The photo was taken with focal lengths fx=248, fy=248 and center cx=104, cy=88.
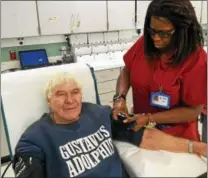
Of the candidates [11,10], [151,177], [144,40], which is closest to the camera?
[151,177]

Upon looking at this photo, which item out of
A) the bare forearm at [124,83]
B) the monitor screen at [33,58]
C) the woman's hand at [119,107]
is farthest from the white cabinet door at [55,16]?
the woman's hand at [119,107]

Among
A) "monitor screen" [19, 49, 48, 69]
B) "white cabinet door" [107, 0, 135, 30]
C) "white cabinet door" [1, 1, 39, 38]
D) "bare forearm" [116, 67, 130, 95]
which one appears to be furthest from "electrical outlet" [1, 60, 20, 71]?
"bare forearm" [116, 67, 130, 95]

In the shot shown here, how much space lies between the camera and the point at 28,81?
1437 mm

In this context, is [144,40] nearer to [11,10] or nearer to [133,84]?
[133,84]

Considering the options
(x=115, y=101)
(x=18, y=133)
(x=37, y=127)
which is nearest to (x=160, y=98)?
(x=115, y=101)

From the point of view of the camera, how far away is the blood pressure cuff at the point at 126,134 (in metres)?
1.37

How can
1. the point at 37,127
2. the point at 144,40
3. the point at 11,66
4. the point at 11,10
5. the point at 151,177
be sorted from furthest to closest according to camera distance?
the point at 11,66 → the point at 11,10 → the point at 144,40 → the point at 37,127 → the point at 151,177

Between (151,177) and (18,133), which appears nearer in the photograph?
(151,177)

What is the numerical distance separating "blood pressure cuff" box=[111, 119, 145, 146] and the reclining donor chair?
0.10 ft

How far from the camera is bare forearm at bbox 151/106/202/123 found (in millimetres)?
1302

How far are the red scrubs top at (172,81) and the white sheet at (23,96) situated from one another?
0.37m

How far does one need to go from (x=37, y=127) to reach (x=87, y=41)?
241cm

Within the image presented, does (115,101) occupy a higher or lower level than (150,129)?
higher

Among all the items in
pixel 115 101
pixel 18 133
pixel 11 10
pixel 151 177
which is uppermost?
pixel 11 10
